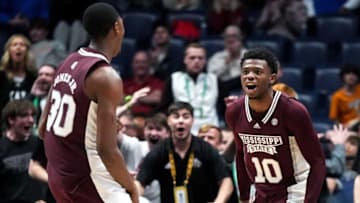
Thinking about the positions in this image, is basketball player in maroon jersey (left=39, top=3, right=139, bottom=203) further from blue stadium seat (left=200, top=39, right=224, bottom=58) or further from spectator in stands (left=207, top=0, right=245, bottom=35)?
spectator in stands (left=207, top=0, right=245, bottom=35)

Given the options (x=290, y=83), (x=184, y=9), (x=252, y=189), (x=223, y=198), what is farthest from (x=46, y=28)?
(x=252, y=189)

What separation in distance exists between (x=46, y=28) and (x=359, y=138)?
4.43 metres

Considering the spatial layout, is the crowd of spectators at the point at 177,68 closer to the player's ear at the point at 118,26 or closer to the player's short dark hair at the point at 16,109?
the player's short dark hair at the point at 16,109

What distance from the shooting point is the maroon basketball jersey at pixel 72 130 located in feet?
15.4

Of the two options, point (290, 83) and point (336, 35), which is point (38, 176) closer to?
point (290, 83)

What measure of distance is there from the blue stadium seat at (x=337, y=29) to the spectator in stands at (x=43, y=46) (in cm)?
322

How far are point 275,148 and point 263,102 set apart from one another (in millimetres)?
286

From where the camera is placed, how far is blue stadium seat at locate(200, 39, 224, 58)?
11.7 metres

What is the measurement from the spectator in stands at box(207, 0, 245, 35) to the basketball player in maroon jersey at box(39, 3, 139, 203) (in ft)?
24.1

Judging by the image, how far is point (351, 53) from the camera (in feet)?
37.2

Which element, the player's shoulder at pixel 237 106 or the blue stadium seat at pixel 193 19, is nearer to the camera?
the player's shoulder at pixel 237 106

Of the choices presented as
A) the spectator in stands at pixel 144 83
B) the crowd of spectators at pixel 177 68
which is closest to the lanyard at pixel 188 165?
the crowd of spectators at pixel 177 68

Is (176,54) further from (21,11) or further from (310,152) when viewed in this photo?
(310,152)

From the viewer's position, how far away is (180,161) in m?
7.74
